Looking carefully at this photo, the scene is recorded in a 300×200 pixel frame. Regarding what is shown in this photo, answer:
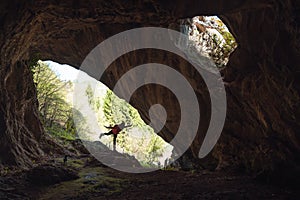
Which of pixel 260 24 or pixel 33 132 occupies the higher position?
pixel 260 24

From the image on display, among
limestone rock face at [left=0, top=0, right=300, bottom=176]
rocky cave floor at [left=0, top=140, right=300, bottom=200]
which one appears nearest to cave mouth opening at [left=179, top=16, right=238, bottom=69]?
limestone rock face at [left=0, top=0, right=300, bottom=176]

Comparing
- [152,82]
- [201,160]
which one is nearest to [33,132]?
[152,82]

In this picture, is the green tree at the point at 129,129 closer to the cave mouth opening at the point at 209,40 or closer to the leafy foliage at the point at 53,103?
the leafy foliage at the point at 53,103

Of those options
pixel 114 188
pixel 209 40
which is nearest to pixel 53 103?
pixel 209 40

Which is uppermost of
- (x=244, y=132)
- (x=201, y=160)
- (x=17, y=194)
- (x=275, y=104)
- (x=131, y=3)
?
(x=131, y=3)

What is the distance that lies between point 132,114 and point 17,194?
2207 centimetres

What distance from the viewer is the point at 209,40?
1194 centimetres

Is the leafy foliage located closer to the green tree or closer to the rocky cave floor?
the green tree

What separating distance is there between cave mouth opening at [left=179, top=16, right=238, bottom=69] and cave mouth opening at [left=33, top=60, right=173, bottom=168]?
1504 centimetres

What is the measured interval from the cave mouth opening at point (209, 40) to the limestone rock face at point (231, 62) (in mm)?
868

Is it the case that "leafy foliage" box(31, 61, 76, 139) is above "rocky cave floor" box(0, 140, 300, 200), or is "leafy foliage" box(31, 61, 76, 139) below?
above

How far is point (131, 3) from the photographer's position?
7.96 meters

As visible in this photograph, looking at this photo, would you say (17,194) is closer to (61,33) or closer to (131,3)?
(131,3)

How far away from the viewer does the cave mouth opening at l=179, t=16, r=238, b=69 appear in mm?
11555
